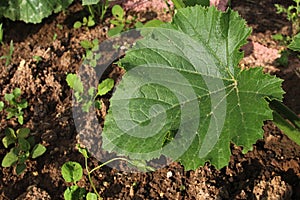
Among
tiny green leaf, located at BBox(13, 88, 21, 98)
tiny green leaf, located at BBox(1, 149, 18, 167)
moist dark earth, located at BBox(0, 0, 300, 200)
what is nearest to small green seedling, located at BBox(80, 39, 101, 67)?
moist dark earth, located at BBox(0, 0, 300, 200)

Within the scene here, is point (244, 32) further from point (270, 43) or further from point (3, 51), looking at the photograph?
point (3, 51)

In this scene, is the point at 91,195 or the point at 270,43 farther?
the point at 270,43

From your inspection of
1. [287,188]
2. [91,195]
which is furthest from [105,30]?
[287,188]

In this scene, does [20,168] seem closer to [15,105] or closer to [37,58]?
[15,105]

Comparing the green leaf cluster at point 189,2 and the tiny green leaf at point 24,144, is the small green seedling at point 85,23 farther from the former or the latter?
the green leaf cluster at point 189,2

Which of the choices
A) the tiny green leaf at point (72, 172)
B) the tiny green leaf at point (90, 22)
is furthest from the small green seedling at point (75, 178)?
the tiny green leaf at point (90, 22)

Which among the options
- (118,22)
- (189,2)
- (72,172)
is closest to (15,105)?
(72,172)

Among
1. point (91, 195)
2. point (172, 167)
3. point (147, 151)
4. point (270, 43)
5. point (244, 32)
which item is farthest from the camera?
point (270, 43)
